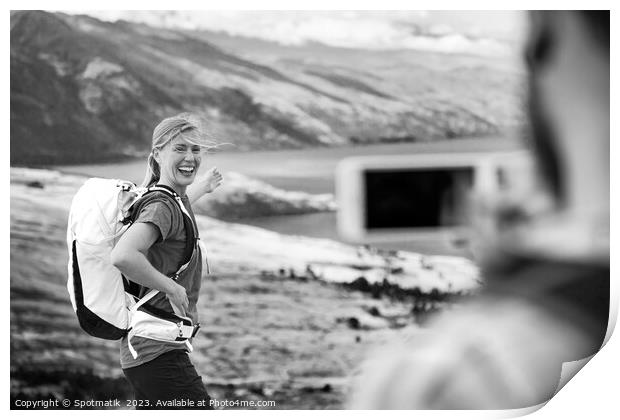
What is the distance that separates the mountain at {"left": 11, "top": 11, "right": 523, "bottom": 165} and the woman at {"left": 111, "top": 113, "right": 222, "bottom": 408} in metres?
0.12

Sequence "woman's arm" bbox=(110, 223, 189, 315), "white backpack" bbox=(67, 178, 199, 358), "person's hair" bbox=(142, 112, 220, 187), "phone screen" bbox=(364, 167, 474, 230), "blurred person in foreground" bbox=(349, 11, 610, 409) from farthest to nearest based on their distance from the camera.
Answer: "person's hair" bbox=(142, 112, 220, 187) → "white backpack" bbox=(67, 178, 199, 358) → "woman's arm" bbox=(110, 223, 189, 315) → "phone screen" bbox=(364, 167, 474, 230) → "blurred person in foreground" bbox=(349, 11, 610, 409)

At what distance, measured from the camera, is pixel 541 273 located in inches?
132

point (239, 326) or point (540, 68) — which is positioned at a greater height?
point (540, 68)

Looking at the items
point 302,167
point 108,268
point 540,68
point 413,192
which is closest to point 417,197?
point 413,192

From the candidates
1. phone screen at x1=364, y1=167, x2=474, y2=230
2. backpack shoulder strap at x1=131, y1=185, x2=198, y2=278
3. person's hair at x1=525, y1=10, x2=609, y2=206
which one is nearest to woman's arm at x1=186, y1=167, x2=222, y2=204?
backpack shoulder strap at x1=131, y1=185, x2=198, y2=278

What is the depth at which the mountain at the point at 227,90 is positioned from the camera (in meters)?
4.25

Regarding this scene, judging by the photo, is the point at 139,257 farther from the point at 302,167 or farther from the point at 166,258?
the point at 302,167

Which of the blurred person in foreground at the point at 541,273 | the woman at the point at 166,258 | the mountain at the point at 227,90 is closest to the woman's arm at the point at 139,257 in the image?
the woman at the point at 166,258

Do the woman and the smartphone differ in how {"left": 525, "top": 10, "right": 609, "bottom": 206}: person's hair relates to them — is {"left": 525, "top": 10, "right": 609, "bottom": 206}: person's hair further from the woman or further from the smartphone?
the woman

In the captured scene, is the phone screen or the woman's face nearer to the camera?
the phone screen

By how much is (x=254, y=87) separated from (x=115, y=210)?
2.72 ft

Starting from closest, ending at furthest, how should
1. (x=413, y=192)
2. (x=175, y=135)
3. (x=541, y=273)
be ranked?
(x=541, y=273) < (x=413, y=192) < (x=175, y=135)

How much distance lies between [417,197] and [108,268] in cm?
135

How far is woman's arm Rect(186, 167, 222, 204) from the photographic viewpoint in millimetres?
4172
